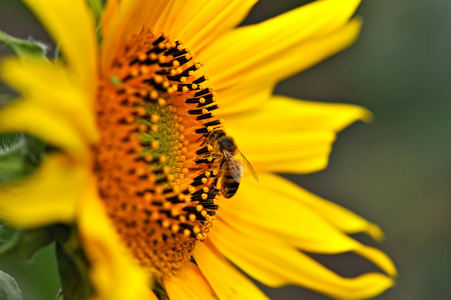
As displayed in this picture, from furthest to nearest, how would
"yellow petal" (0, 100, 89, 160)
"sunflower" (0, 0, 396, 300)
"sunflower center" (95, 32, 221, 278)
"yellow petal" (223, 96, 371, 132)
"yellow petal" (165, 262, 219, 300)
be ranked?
1. "yellow petal" (223, 96, 371, 132)
2. "yellow petal" (165, 262, 219, 300)
3. "sunflower center" (95, 32, 221, 278)
4. "sunflower" (0, 0, 396, 300)
5. "yellow petal" (0, 100, 89, 160)

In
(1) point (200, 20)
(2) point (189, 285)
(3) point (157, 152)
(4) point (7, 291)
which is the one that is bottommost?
(4) point (7, 291)

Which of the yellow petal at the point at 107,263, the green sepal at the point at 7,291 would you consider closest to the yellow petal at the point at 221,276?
the green sepal at the point at 7,291

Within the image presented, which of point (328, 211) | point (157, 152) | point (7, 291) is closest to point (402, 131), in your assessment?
point (328, 211)

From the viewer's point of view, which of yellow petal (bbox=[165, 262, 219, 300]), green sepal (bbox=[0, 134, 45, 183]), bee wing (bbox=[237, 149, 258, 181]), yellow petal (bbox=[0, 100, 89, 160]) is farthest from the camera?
bee wing (bbox=[237, 149, 258, 181])

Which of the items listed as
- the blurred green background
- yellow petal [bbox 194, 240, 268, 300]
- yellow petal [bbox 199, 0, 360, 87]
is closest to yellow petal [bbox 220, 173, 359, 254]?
yellow petal [bbox 194, 240, 268, 300]

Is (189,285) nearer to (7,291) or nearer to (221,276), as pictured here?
(221,276)

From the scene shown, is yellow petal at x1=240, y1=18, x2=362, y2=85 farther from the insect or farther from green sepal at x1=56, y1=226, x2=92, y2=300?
green sepal at x1=56, y1=226, x2=92, y2=300

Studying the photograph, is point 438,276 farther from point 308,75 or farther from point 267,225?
point 267,225

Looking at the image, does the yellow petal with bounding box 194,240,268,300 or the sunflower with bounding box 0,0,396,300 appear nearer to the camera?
the sunflower with bounding box 0,0,396,300
